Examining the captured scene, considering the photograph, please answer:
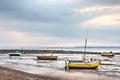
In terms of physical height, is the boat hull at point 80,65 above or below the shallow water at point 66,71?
above

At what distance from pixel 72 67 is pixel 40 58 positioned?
123 ft

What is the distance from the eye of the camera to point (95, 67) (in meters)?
47.6

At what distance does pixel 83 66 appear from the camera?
1807 inches

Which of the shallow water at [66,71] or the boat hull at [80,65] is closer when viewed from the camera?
the shallow water at [66,71]

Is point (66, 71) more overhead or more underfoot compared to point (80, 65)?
more underfoot

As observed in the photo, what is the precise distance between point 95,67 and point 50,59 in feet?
121

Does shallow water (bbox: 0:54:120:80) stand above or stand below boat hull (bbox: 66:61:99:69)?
below

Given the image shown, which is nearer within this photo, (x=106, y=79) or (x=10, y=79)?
(x=10, y=79)

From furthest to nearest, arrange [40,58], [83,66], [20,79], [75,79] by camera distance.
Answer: [40,58] < [83,66] < [75,79] < [20,79]

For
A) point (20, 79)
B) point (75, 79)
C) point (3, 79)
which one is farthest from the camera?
point (75, 79)

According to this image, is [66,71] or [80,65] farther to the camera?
[80,65]

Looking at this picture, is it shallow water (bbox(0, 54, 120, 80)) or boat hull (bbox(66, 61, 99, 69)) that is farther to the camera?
boat hull (bbox(66, 61, 99, 69))

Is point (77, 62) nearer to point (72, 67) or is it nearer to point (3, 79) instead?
point (72, 67)

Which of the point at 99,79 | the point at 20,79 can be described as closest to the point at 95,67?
the point at 99,79
